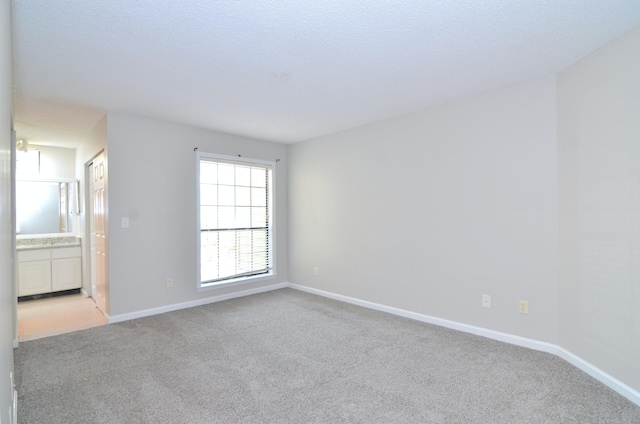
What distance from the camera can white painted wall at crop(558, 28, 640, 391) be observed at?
7.34 feet

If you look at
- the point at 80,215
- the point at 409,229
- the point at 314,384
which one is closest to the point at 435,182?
the point at 409,229

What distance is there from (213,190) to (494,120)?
11.8 ft

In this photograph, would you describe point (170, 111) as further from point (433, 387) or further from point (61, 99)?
point (433, 387)

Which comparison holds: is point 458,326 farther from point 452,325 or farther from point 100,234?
point 100,234

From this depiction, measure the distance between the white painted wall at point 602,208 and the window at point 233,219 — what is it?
3.89 meters

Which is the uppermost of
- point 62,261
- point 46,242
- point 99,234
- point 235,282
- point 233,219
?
point 233,219

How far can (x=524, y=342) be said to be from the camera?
3.03m

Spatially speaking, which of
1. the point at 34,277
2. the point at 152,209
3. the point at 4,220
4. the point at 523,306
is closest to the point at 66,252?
the point at 34,277

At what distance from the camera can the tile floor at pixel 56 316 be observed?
3.60 meters

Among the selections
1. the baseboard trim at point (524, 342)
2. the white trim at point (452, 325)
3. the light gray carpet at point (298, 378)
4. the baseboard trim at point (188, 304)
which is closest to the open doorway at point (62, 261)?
the baseboard trim at point (188, 304)

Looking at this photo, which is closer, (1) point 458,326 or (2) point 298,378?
(2) point 298,378

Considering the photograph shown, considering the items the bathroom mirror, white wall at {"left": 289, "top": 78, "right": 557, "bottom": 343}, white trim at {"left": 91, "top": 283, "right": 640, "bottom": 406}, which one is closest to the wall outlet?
white wall at {"left": 289, "top": 78, "right": 557, "bottom": 343}

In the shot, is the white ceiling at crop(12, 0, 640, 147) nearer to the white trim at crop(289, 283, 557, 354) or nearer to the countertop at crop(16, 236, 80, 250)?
the countertop at crop(16, 236, 80, 250)

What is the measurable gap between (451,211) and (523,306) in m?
1.10
